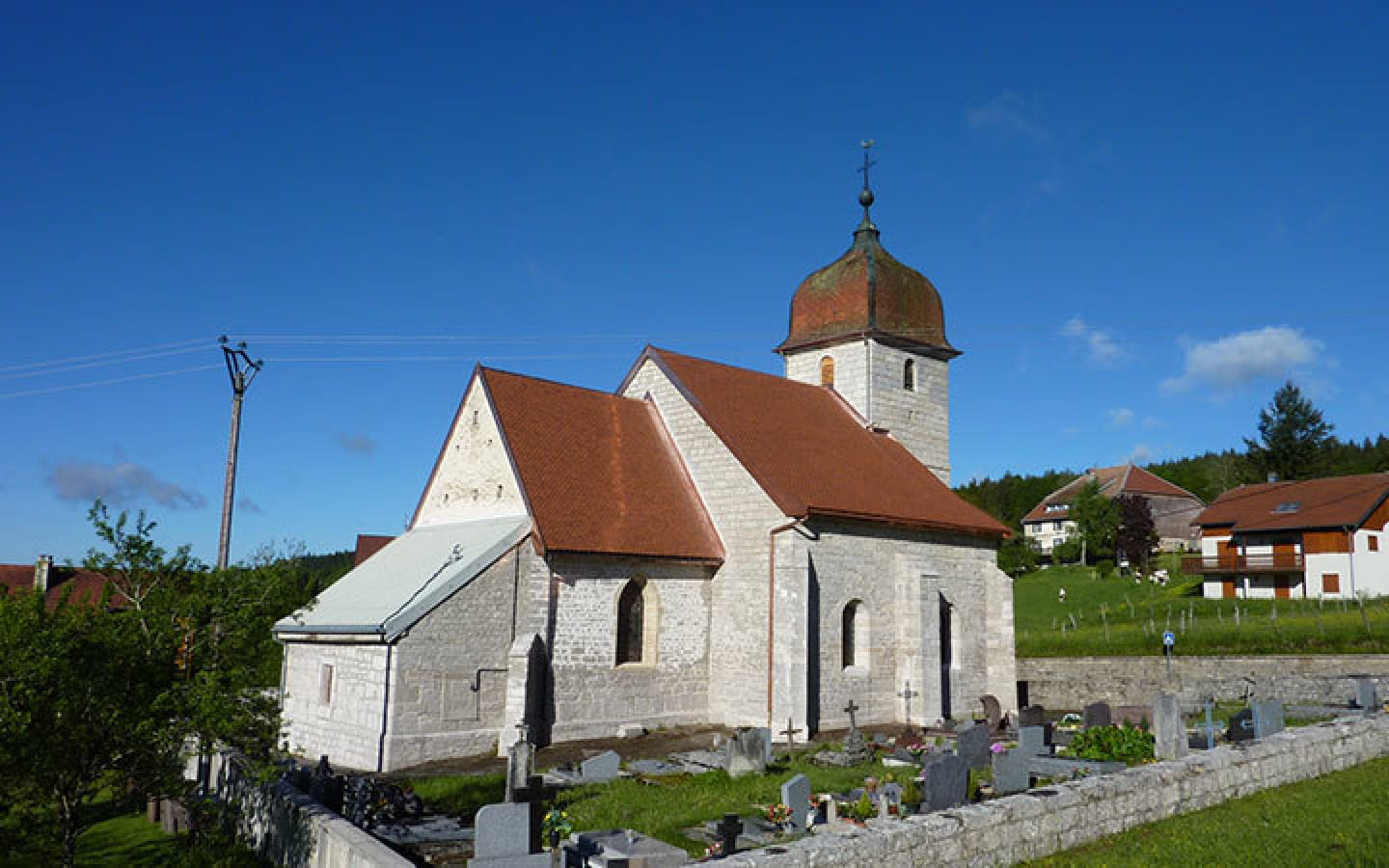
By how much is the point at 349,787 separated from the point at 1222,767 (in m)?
10.6

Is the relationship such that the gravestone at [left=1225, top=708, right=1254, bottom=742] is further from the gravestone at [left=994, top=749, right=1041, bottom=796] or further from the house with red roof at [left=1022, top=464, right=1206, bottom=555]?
the house with red roof at [left=1022, top=464, right=1206, bottom=555]

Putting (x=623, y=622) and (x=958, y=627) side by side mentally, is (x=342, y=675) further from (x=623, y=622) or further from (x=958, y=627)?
(x=958, y=627)

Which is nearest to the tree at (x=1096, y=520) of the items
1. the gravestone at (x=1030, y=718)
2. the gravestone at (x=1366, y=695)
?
the gravestone at (x=1366, y=695)

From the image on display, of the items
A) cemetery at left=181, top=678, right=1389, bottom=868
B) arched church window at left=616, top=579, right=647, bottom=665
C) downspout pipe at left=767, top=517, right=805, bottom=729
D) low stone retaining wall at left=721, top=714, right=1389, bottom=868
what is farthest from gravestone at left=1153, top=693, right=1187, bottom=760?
arched church window at left=616, top=579, right=647, bottom=665

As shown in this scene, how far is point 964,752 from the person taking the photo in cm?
1337

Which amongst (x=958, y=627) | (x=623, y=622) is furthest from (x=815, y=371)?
(x=623, y=622)

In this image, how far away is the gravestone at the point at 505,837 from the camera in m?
8.10

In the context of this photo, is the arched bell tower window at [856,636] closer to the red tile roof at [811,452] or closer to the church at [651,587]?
the church at [651,587]

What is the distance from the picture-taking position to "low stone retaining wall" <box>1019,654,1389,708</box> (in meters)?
22.3

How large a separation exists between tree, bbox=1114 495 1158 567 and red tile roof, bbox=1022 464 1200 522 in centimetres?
903

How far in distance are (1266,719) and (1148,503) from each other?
180ft

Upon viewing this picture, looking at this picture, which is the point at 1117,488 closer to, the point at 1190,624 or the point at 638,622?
the point at 1190,624

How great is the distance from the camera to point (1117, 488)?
6962 centimetres

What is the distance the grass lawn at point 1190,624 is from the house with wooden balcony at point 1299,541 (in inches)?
90.1
